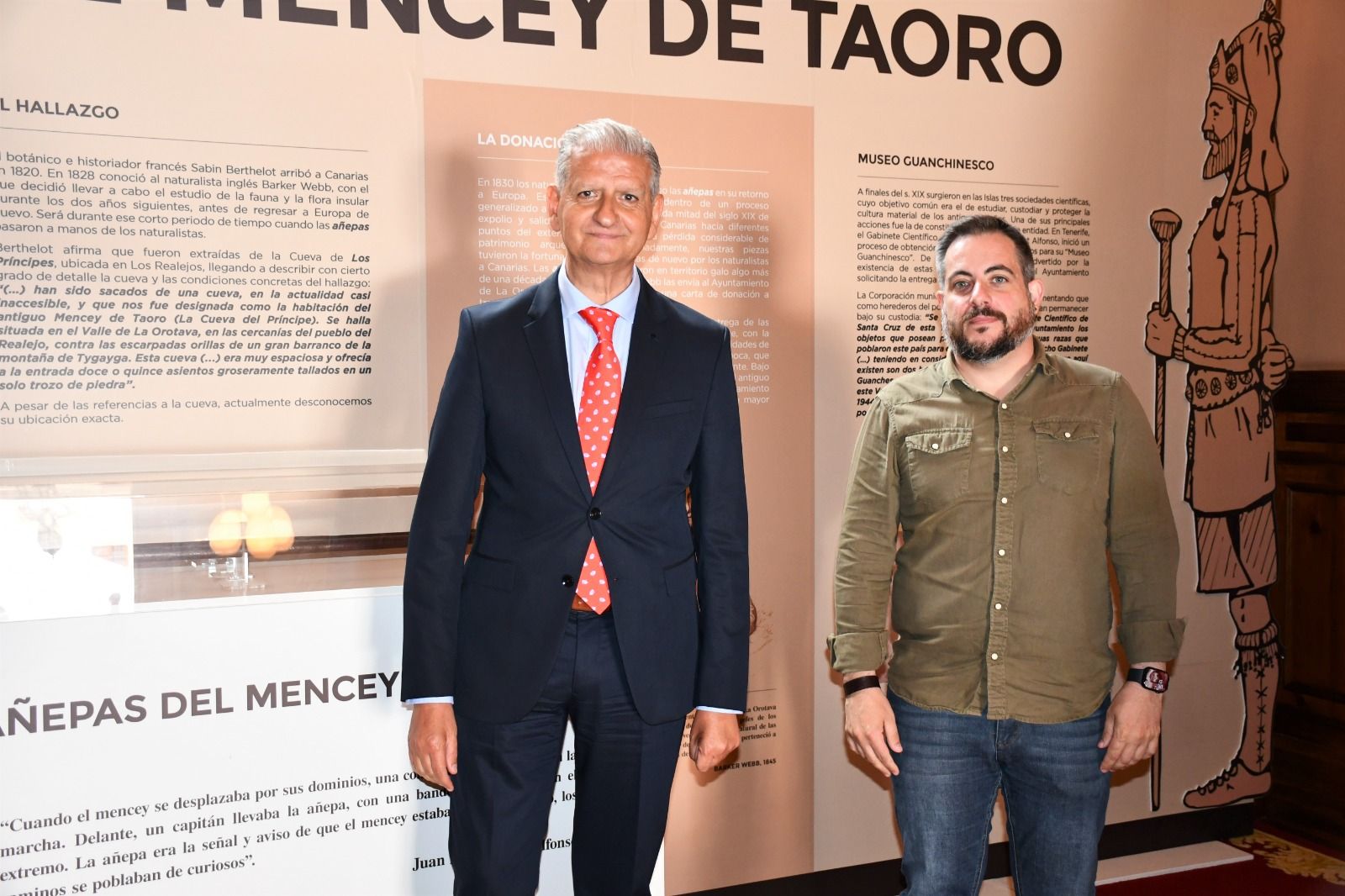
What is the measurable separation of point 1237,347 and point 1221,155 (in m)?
0.67

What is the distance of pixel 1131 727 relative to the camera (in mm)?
2084

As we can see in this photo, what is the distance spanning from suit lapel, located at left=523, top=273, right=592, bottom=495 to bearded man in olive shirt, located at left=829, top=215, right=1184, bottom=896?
2.17ft

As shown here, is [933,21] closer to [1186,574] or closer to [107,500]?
[1186,574]

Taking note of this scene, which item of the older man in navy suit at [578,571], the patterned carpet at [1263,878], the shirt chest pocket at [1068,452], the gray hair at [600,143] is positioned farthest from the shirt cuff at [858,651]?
the patterned carpet at [1263,878]

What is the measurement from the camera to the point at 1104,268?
3602 mm

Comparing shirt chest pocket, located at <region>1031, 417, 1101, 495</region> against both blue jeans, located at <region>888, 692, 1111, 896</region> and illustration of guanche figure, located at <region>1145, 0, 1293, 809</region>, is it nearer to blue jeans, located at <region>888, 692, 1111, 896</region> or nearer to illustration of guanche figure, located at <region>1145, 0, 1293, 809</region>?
blue jeans, located at <region>888, 692, 1111, 896</region>

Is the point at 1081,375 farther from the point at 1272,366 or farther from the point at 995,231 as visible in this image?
the point at 1272,366

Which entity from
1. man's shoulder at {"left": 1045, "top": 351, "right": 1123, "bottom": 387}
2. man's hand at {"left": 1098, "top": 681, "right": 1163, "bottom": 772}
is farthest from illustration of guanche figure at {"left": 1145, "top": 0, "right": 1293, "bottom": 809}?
man's hand at {"left": 1098, "top": 681, "right": 1163, "bottom": 772}

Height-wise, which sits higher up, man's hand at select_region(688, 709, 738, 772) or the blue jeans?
man's hand at select_region(688, 709, 738, 772)

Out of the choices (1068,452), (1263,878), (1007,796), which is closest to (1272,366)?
(1263,878)

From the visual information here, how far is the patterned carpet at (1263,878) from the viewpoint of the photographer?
11.2 ft

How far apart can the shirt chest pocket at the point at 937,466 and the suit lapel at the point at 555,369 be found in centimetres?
65

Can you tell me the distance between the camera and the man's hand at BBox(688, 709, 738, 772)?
2.00 m

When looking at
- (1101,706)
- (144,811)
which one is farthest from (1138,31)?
(144,811)
